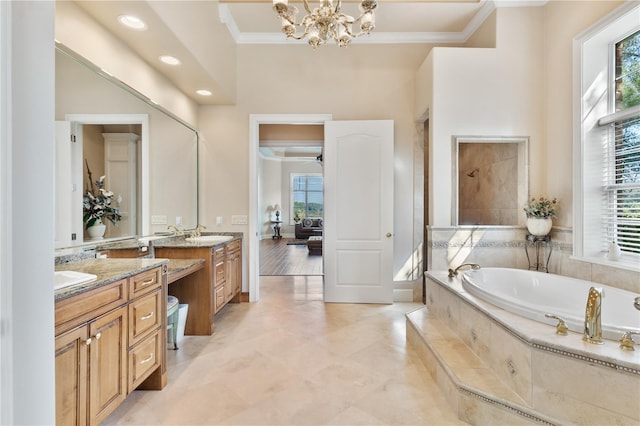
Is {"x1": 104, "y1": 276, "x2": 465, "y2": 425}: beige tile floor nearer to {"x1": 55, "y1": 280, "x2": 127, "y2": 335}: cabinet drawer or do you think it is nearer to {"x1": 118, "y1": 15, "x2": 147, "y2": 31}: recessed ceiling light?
{"x1": 55, "y1": 280, "x2": 127, "y2": 335}: cabinet drawer

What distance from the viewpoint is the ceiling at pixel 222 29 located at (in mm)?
2268

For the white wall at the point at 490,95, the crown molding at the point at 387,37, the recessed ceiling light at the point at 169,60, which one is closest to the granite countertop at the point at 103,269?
the recessed ceiling light at the point at 169,60

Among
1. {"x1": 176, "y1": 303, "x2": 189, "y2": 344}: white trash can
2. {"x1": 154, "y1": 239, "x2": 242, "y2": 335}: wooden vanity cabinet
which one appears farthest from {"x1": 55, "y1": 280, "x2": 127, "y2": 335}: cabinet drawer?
{"x1": 154, "y1": 239, "x2": 242, "y2": 335}: wooden vanity cabinet

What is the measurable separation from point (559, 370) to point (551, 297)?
1354 millimetres

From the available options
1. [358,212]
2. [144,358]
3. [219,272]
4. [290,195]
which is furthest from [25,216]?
[290,195]

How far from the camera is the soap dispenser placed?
2.39m

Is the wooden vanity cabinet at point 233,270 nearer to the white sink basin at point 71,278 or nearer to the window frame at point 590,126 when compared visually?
the white sink basin at point 71,278

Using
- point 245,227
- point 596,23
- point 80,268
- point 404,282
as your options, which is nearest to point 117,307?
point 80,268

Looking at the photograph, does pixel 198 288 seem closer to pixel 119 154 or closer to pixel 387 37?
pixel 119 154

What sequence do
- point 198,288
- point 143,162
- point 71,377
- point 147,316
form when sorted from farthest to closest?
point 198,288, point 143,162, point 147,316, point 71,377

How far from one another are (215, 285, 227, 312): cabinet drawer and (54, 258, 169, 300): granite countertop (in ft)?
3.87

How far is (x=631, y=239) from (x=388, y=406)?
90.0 inches

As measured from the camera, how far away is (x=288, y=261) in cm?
662

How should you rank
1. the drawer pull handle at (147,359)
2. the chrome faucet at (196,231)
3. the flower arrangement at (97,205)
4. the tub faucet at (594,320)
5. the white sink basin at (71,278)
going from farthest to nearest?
1. the chrome faucet at (196,231)
2. the flower arrangement at (97,205)
3. the drawer pull handle at (147,359)
4. the tub faucet at (594,320)
5. the white sink basin at (71,278)
